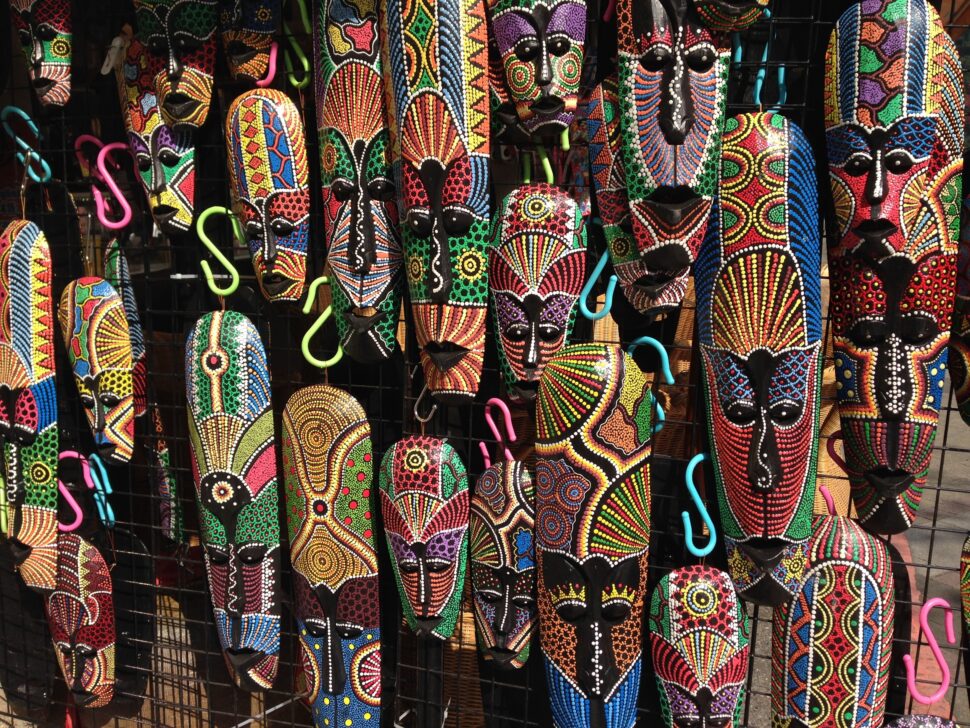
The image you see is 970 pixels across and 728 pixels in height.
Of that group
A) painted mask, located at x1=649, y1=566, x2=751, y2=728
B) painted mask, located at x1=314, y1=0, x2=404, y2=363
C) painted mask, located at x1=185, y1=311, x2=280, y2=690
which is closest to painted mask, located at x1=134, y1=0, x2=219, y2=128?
painted mask, located at x1=314, y1=0, x2=404, y2=363

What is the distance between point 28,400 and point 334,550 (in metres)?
0.42

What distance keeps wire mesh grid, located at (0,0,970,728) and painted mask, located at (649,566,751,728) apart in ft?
0.21

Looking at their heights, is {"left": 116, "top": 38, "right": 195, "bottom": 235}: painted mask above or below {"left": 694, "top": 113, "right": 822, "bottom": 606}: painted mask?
above

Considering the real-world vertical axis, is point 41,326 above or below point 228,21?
below

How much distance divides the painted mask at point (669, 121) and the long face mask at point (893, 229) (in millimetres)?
116

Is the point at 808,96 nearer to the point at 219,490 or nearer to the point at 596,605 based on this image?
the point at 596,605

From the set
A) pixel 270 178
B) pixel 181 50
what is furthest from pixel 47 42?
pixel 270 178

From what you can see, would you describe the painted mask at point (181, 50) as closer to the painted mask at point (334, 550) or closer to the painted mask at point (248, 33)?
the painted mask at point (248, 33)

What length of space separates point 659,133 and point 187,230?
0.54m

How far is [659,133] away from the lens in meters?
0.73

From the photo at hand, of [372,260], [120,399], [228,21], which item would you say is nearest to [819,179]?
[372,260]

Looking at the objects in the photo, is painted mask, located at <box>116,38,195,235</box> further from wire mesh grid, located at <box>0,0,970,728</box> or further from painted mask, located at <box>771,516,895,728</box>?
painted mask, located at <box>771,516,895,728</box>

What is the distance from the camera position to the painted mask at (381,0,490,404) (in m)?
0.78

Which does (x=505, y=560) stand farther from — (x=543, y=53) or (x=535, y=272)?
(x=543, y=53)
